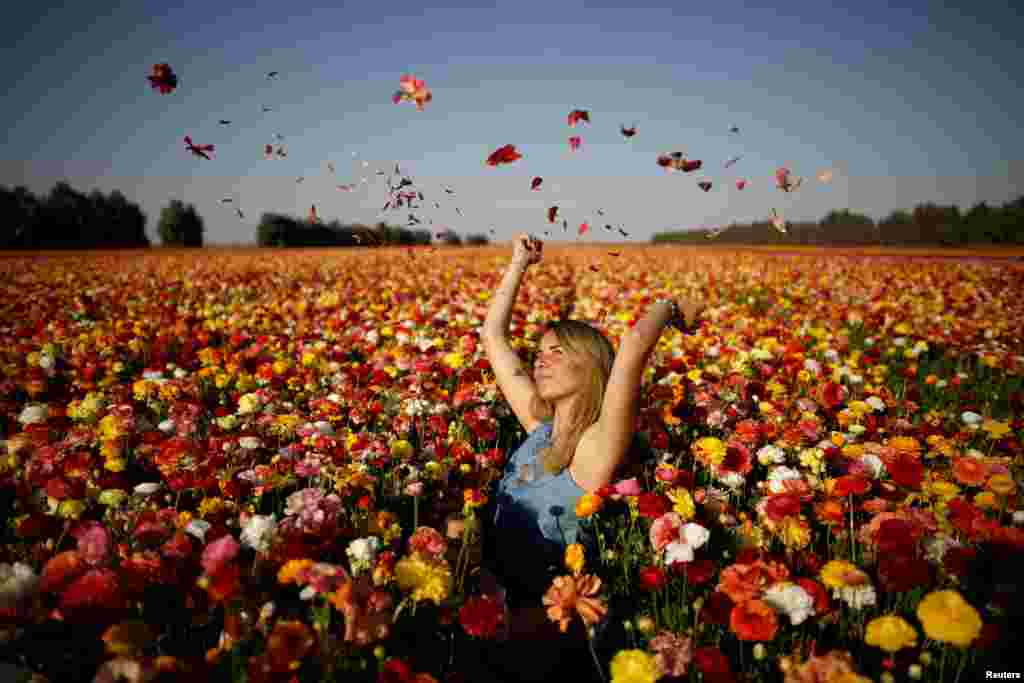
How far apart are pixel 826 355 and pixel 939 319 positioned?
11.2ft

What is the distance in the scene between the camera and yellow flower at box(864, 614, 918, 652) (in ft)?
3.93

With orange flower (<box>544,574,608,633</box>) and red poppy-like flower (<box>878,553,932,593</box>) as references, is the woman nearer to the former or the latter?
orange flower (<box>544,574,608,633</box>)

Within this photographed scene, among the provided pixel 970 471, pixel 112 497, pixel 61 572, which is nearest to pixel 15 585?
pixel 61 572

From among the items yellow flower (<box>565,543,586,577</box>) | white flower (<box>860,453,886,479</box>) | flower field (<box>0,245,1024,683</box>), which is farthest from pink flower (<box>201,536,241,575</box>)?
white flower (<box>860,453,886,479</box>)

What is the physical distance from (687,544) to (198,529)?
1476mm

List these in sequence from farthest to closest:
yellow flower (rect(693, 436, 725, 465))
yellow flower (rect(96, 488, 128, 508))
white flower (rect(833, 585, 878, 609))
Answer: yellow flower (rect(693, 436, 725, 465)) → yellow flower (rect(96, 488, 128, 508)) → white flower (rect(833, 585, 878, 609))

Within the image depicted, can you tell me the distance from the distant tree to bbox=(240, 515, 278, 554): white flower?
2678 inches

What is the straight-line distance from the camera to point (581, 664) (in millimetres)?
1751

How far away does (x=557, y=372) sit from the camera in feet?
7.80

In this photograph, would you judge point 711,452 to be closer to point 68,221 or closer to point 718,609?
point 718,609

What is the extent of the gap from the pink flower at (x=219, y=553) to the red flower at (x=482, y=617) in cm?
58

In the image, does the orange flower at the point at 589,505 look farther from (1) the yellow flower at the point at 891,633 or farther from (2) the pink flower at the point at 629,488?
(1) the yellow flower at the point at 891,633

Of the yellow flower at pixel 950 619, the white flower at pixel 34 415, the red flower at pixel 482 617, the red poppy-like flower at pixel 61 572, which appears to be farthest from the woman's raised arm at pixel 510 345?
the white flower at pixel 34 415

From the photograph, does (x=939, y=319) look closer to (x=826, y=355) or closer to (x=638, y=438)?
(x=826, y=355)
